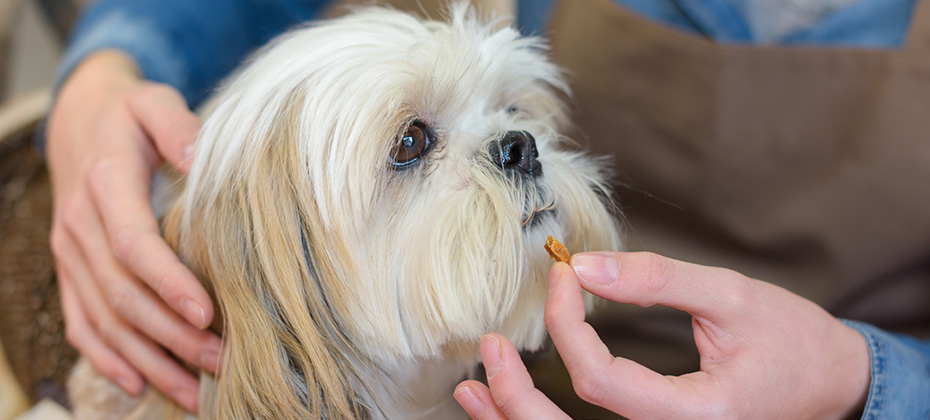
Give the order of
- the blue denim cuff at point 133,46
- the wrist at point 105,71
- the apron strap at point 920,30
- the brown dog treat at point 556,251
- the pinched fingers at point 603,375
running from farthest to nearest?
the blue denim cuff at point 133,46
the wrist at point 105,71
the apron strap at point 920,30
the brown dog treat at point 556,251
the pinched fingers at point 603,375

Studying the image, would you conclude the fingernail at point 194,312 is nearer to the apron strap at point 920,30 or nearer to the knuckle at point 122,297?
the knuckle at point 122,297

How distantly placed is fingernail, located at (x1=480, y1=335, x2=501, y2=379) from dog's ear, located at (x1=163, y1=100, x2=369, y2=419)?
25 cm

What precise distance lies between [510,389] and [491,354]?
0.15 ft

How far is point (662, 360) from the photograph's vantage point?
1.17 metres

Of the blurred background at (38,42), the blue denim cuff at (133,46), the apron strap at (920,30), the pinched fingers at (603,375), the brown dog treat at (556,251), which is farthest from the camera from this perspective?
the blurred background at (38,42)

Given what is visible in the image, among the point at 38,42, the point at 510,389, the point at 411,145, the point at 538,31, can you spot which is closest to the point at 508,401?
the point at 510,389

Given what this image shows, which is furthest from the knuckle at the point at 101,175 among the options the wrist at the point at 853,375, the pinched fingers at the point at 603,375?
the wrist at the point at 853,375

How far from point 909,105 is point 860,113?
0.07m

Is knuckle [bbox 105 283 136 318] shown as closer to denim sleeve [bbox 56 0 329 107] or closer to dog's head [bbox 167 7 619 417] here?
dog's head [bbox 167 7 619 417]

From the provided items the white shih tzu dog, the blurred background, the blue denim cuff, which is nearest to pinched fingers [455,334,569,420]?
the white shih tzu dog

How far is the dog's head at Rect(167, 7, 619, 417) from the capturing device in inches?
31.9

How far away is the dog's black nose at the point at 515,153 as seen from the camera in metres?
0.88

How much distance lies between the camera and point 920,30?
3.23ft

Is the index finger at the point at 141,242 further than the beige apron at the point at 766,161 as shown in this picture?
No
